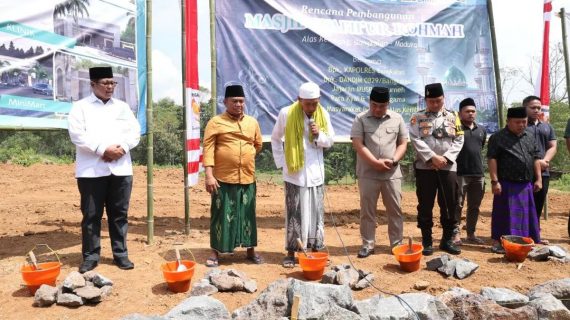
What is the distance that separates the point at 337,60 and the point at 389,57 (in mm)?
809

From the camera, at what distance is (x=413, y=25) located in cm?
662

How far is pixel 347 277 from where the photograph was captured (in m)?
3.68

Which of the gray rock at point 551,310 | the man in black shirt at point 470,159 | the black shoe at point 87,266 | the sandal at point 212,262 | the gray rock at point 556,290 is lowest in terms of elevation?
the gray rock at point 551,310

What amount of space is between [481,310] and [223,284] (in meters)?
1.92

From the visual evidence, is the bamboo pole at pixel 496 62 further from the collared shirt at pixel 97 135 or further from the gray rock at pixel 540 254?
the collared shirt at pixel 97 135

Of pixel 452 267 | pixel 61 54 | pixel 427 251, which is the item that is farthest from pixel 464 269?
→ pixel 61 54

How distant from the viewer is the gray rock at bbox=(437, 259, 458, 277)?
3.99 meters

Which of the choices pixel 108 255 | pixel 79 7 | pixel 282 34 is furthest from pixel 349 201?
pixel 79 7

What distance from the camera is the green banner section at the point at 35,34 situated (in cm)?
425

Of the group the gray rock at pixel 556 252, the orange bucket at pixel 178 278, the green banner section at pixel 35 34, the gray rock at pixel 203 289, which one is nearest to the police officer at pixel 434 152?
the gray rock at pixel 556 252

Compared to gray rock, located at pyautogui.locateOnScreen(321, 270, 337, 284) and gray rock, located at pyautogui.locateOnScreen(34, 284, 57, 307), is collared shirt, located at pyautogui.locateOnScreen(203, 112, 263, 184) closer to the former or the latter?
gray rock, located at pyautogui.locateOnScreen(321, 270, 337, 284)

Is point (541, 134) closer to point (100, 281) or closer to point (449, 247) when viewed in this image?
point (449, 247)

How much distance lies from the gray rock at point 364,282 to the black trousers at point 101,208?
212 centimetres

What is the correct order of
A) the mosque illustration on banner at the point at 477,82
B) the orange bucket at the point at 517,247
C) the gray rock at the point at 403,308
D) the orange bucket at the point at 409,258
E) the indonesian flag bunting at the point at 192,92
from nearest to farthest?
the gray rock at the point at 403,308, the orange bucket at the point at 409,258, the orange bucket at the point at 517,247, the indonesian flag bunting at the point at 192,92, the mosque illustration on banner at the point at 477,82
